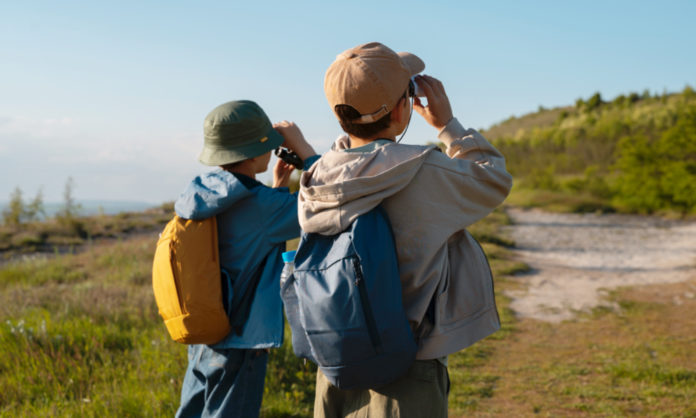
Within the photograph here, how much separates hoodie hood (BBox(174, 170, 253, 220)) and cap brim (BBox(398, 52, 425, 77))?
0.89 meters

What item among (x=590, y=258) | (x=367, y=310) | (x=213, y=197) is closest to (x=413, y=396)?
(x=367, y=310)

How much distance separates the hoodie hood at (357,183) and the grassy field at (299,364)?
2.51 metres

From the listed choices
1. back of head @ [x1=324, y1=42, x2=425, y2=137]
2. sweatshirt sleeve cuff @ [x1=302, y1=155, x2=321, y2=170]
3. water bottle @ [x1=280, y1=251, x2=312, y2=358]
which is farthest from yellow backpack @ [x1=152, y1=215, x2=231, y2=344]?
back of head @ [x1=324, y1=42, x2=425, y2=137]

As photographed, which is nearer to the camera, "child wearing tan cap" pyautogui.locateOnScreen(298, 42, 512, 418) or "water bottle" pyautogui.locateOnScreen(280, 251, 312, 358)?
"child wearing tan cap" pyautogui.locateOnScreen(298, 42, 512, 418)

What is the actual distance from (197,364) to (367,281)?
4.28 feet

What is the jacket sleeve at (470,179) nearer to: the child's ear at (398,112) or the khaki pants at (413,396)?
the child's ear at (398,112)

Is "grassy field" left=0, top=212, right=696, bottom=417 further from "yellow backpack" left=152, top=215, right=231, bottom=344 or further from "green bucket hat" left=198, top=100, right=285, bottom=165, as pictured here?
"green bucket hat" left=198, top=100, right=285, bottom=165

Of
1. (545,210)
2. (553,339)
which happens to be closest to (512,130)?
(545,210)

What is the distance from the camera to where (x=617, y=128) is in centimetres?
2856

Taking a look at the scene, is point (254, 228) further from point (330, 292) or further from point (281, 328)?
point (330, 292)

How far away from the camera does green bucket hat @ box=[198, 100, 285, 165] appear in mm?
2422

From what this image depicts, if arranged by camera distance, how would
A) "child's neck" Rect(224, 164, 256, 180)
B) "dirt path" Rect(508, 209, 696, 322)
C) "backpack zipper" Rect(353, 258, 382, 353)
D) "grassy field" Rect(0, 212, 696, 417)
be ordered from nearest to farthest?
"backpack zipper" Rect(353, 258, 382, 353), "child's neck" Rect(224, 164, 256, 180), "grassy field" Rect(0, 212, 696, 417), "dirt path" Rect(508, 209, 696, 322)

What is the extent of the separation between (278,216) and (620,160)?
20.9 m

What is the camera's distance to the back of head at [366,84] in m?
1.66
